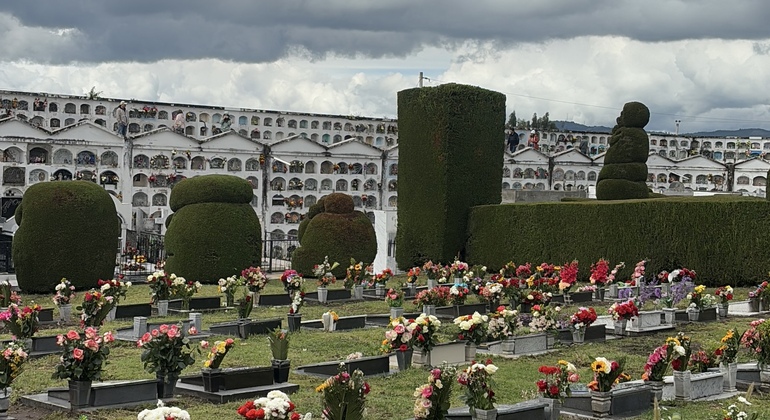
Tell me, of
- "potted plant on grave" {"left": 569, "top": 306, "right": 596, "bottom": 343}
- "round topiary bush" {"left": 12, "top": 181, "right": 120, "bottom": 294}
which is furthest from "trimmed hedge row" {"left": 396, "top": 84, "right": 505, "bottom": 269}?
"potted plant on grave" {"left": 569, "top": 306, "right": 596, "bottom": 343}

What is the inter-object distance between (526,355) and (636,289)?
307 inches

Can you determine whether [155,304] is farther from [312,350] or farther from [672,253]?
[672,253]

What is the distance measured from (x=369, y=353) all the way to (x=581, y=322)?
369 centimetres

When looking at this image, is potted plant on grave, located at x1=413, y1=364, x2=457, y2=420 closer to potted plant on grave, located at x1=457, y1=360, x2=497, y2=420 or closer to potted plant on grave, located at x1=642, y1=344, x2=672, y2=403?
potted plant on grave, located at x1=457, y1=360, x2=497, y2=420

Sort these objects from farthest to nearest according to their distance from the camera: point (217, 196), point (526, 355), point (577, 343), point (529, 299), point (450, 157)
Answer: point (450, 157)
point (217, 196)
point (529, 299)
point (577, 343)
point (526, 355)

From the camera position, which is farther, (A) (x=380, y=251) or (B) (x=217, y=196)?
(A) (x=380, y=251)

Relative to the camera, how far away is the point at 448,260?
33188 mm

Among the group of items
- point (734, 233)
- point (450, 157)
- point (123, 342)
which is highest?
point (450, 157)

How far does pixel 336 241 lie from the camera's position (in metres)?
30.3

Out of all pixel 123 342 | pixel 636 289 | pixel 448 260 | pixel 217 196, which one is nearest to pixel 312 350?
pixel 123 342

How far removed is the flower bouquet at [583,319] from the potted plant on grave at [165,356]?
7.30 meters

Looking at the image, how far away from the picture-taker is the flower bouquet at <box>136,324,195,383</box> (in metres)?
11.6

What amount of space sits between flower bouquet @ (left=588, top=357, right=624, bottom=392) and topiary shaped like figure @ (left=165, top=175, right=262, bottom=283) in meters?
17.8

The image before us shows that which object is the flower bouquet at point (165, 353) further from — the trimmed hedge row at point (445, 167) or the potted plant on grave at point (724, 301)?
the trimmed hedge row at point (445, 167)
